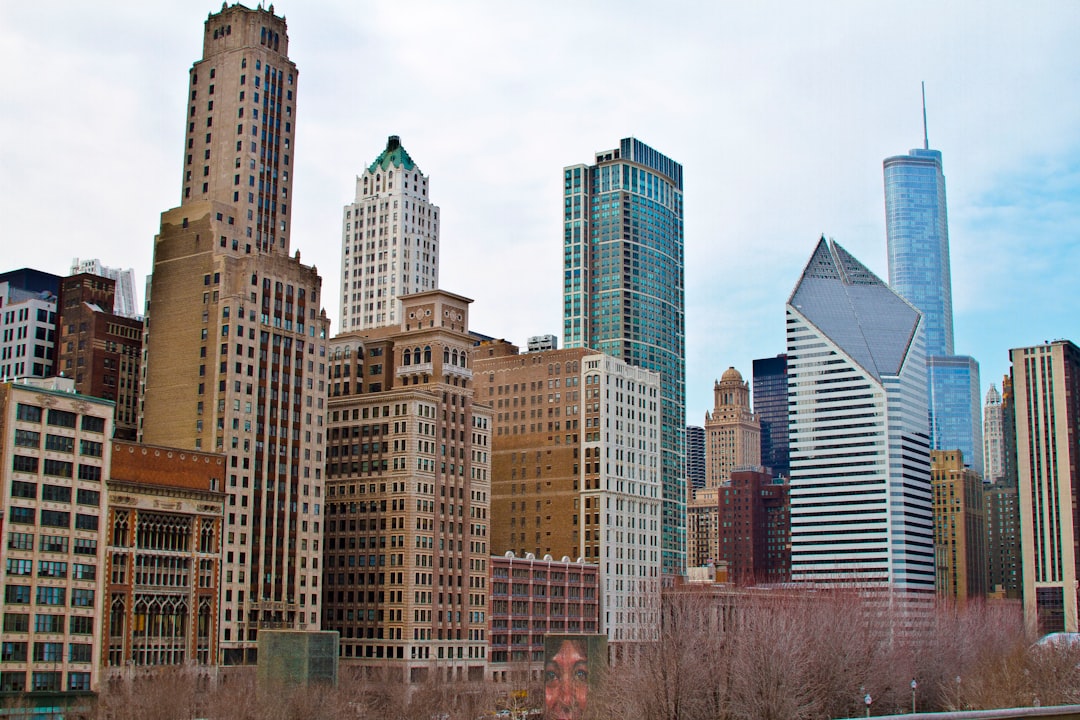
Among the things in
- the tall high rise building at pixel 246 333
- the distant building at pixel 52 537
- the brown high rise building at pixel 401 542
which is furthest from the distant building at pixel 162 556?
the brown high rise building at pixel 401 542

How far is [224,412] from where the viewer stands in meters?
166

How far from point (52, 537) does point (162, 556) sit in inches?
620

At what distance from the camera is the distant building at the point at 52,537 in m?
130

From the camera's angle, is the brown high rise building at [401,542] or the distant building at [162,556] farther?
the brown high rise building at [401,542]

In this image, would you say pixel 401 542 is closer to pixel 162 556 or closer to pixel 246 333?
pixel 246 333

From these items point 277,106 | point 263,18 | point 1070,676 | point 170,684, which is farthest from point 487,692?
point 263,18

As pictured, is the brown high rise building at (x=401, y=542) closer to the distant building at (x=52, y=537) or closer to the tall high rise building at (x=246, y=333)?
the tall high rise building at (x=246, y=333)

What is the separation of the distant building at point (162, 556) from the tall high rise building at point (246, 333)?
751 centimetres

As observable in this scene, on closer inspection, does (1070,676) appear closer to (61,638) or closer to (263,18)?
(61,638)

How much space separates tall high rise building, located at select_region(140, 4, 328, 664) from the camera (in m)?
167

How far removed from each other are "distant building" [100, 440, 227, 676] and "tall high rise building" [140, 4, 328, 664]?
7.51 metres

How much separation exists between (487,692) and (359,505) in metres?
49.4

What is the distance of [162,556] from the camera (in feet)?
487

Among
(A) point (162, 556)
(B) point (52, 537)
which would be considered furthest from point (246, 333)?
(B) point (52, 537)
